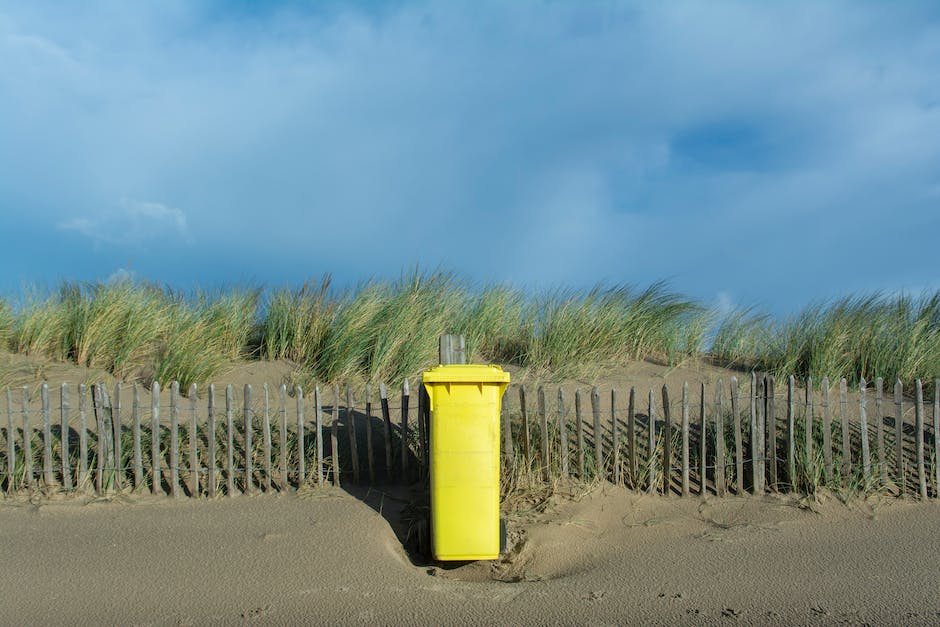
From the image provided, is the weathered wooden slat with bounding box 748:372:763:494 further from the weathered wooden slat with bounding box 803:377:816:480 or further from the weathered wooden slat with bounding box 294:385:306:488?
the weathered wooden slat with bounding box 294:385:306:488

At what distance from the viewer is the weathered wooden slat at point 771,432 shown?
7488 mm

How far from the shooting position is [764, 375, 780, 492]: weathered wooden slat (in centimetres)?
749

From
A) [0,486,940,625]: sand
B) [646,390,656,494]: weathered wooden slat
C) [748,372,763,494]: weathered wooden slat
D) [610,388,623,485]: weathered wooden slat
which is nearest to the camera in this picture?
[0,486,940,625]: sand

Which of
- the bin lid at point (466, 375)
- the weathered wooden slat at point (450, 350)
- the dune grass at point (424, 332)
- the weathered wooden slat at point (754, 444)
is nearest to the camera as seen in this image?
the bin lid at point (466, 375)

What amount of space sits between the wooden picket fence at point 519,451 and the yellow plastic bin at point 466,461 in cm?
122

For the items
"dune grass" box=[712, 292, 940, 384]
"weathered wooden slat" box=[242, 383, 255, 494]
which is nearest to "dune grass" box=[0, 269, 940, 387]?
"dune grass" box=[712, 292, 940, 384]

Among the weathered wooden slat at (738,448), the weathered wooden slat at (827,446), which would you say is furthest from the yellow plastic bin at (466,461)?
the weathered wooden slat at (827,446)

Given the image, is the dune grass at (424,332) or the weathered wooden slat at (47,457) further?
the dune grass at (424,332)

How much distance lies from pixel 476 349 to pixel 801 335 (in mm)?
4338

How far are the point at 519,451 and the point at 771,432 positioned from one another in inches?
95.3

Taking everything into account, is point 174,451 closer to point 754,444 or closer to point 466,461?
point 466,461

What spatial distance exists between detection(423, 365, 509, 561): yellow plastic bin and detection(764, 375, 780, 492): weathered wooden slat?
10.3ft

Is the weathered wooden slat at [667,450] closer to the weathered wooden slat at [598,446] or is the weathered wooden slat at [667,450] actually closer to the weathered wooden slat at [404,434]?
the weathered wooden slat at [598,446]

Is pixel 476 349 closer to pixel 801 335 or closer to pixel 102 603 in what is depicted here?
pixel 801 335
